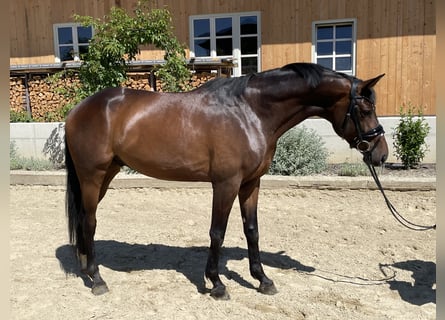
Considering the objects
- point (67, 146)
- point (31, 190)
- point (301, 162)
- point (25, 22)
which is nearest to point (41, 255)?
point (67, 146)

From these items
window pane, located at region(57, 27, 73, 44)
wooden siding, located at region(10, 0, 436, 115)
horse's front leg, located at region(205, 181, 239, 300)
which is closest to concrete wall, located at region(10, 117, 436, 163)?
wooden siding, located at region(10, 0, 436, 115)

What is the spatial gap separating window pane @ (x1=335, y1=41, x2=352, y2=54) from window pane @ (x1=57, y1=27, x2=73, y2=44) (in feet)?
21.2

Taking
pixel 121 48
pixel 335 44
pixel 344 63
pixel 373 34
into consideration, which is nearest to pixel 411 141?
pixel 344 63

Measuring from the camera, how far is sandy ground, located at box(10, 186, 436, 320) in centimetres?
277

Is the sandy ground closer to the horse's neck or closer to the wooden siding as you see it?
the horse's neck

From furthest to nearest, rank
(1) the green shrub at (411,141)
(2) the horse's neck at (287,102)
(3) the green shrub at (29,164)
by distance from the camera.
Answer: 1. (3) the green shrub at (29,164)
2. (1) the green shrub at (411,141)
3. (2) the horse's neck at (287,102)

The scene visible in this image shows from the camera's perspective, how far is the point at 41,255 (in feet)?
12.5

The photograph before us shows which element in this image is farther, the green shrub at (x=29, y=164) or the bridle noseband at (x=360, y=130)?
the green shrub at (x=29, y=164)

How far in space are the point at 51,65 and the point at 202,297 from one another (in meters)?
7.60

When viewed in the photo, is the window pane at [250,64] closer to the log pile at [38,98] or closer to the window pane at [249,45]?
the window pane at [249,45]

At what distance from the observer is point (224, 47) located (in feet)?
29.0

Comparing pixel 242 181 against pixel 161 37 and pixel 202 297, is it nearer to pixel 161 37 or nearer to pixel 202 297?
pixel 202 297

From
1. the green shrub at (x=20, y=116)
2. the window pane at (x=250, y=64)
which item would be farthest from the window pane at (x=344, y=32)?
the green shrub at (x=20, y=116)

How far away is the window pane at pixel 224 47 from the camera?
28.9 feet
